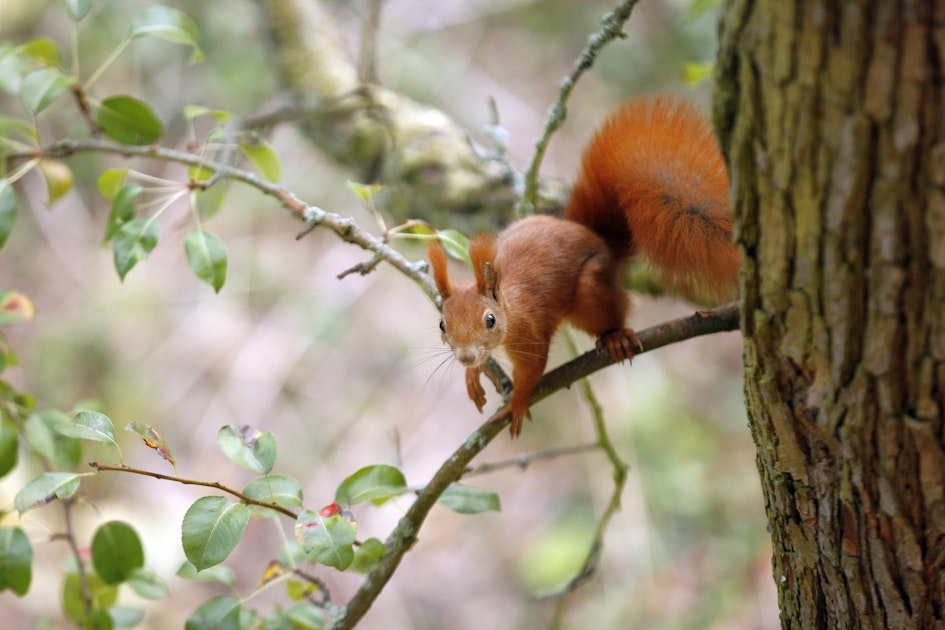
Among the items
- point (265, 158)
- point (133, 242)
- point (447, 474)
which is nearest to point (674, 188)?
point (447, 474)

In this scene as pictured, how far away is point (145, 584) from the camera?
3.51 feet

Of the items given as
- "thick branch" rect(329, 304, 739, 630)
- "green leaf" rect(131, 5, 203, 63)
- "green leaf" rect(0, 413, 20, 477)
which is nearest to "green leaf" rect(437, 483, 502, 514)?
"thick branch" rect(329, 304, 739, 630)

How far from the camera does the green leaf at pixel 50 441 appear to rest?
3.60 ft

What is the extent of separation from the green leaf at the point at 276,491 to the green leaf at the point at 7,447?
453 millimetres

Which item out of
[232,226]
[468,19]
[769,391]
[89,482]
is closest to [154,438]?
[769,391]

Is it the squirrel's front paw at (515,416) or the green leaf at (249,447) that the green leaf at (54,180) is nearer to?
the green leaf at (249,447)

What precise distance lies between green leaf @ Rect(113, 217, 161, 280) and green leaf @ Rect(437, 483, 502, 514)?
1.62 ft

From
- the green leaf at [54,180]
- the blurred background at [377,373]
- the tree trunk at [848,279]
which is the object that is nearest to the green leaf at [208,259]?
the green leaf at [54,180]

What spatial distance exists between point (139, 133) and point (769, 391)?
98 cm

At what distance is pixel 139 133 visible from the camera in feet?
3.90

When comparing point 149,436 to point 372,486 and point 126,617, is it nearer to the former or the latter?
point 372,486

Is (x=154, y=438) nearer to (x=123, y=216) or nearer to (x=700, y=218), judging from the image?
(x=123, y=216)

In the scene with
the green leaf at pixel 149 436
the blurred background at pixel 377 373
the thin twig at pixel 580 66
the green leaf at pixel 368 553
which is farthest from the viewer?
the blurred background at pixel 377 373

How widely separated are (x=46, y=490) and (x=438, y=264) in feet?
1.92
